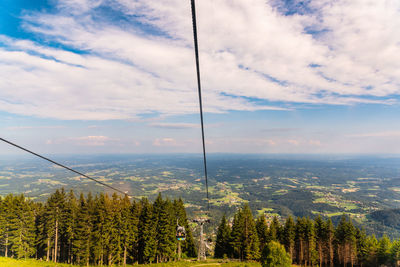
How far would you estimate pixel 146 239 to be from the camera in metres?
34.8

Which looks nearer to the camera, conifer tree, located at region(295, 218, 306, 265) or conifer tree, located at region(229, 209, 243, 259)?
conifer tree, located at region(229, 209, 243, 259)

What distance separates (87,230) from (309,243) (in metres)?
41.2

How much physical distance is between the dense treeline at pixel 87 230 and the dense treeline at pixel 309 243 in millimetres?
13070

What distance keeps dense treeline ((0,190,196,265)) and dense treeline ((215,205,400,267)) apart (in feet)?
42.9

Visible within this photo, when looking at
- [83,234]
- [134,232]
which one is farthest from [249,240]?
[83,234]

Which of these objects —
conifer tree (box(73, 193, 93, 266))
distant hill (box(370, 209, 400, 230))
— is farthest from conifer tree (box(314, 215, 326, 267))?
distant hill (box(370, 209, 400, 230))

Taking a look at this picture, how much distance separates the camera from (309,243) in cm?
3922

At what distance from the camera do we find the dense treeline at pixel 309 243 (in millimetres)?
37969

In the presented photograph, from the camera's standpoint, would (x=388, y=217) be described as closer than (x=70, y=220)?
No

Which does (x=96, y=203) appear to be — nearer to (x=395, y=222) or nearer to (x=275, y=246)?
(x=275, y=246)

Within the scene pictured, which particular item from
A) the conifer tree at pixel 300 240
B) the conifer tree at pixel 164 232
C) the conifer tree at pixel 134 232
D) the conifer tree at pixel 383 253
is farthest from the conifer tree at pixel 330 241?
the conifer tree at pixel 134 232

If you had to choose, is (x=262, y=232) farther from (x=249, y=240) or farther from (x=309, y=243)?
(x=309, y=243)

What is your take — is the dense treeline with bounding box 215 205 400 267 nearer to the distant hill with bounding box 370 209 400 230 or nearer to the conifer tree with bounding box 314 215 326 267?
the conifer tree with bounding box 314 215 326 267

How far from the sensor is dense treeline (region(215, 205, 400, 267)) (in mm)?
37969
